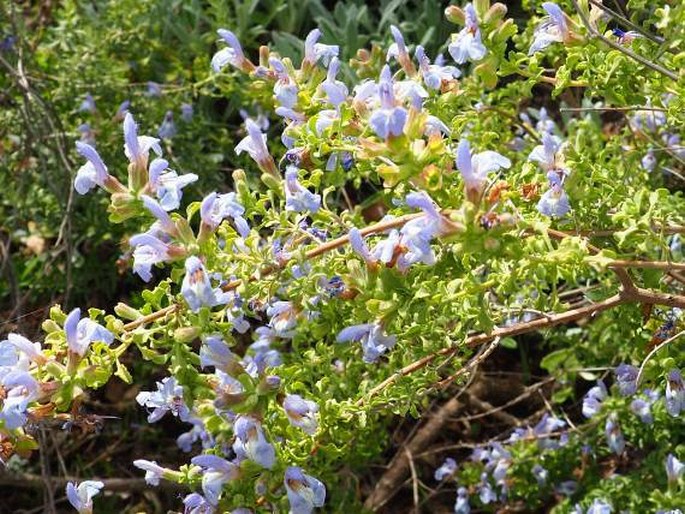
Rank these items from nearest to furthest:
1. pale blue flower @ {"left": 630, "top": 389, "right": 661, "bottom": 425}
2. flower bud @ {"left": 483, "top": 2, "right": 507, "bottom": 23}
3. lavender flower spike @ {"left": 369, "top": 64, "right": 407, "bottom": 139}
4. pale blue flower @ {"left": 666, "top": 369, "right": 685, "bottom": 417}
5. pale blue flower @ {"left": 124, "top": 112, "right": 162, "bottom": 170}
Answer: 1. lavender flower spike @ {"left": 369, "top": 64, "right": 407, "bottom": 139}
2. pale blue flower @ {"left": 124, "top": 112, "right": 162, "bottom": 170}
3. flower bud @ {"left": 483, "top": 2, "right": 507, "bottom": 23}
4. pale blue flower @ {"left": 666, "top": 369, "right": 685, "bottom": 417}
5. pale blue flower @ {"left": 630, "top": 389, "right": 661, "bottom": 425}

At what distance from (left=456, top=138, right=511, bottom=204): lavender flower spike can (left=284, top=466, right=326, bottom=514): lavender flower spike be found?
0.55 meters

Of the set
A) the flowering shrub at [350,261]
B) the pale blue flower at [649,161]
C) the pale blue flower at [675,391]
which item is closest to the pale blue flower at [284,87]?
the flowering shrub at [350,261]

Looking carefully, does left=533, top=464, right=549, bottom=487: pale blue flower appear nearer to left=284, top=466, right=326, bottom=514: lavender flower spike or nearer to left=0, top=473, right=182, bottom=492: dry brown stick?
left=0, top=473, right=182, bottom=492: dry brown stick

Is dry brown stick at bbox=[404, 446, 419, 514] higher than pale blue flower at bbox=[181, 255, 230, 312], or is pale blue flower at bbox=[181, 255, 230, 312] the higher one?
pale blue flower at bbox=[181, 255, 230, 312]

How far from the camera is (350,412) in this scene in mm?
1861

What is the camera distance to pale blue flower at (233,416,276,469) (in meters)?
1.54

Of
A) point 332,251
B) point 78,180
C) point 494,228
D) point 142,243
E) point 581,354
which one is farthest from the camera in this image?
point 581,354

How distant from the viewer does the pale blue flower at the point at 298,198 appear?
1.66m

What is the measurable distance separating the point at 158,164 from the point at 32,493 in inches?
99.1

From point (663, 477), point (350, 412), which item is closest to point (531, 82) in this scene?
point (350, 412)

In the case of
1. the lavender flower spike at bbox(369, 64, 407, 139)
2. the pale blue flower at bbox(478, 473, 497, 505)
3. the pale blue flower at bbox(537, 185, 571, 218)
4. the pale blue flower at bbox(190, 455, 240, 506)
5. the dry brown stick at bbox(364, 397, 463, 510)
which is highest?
the lavender flower spike at bbox(369, 64, 407, 139)

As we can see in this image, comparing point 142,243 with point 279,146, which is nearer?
point 142,243

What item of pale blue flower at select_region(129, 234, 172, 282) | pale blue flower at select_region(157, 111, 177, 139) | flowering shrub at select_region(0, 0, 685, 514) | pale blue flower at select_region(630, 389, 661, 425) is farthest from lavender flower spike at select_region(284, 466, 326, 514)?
pale blue flower at select_region(157, 111, 177, 139)

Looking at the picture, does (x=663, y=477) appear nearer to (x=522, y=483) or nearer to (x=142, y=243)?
(x=522, y=483)
